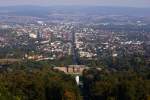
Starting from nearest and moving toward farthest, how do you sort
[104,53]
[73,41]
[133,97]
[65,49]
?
1. [133,97]
2. [104,53]
3. [65,49]
4. [73,41]

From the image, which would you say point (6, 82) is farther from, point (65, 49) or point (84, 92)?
point (65, 49)

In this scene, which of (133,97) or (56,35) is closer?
(133,97)

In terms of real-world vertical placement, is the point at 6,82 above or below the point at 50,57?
above

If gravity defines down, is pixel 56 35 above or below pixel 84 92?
below

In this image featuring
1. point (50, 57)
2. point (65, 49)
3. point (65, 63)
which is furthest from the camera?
point (65, 49)

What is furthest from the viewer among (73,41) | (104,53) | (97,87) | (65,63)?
(73,41)

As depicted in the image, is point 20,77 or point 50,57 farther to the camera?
point 50,57

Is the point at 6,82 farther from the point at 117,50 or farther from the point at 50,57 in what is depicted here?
the point at 117,50

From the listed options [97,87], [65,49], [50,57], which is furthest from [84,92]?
[65,49]

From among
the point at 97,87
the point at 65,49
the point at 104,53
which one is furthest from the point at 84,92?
the point at 65,49
